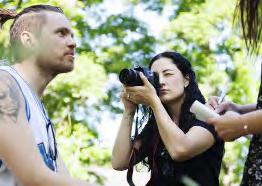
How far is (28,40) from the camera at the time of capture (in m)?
2.71

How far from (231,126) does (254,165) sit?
19cm

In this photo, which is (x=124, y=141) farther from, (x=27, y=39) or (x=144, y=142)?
(x=27, y=39)

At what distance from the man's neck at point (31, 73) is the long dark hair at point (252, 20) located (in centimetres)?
89

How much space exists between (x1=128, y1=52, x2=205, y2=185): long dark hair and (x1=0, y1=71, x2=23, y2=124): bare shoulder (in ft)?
3.77

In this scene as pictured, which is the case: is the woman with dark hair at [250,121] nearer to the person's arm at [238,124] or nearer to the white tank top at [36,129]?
the person's arm at [238,124]

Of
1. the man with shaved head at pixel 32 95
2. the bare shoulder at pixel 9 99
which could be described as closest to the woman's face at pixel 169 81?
the man with shaved head at pixel 32 95

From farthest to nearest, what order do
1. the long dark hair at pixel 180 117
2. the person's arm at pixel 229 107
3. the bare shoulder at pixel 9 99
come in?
the long dark hair at pixel 180 117 < the person's arm at pixel 229 107 < the bare shoulder at pixel 9 99

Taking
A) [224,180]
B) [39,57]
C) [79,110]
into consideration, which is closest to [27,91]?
[39,57]

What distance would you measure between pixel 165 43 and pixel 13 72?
9754 mm

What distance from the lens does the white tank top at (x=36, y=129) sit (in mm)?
2234

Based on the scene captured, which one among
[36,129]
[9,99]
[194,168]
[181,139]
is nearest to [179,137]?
[181,139]

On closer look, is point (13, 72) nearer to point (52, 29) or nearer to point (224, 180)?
point (52, 29)

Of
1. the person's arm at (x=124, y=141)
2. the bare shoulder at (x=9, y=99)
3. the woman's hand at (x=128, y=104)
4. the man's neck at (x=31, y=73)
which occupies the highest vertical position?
the bare shoulder at (x=9, y=99)

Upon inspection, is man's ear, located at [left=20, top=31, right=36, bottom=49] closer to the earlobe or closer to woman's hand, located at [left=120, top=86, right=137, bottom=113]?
the earlobe
